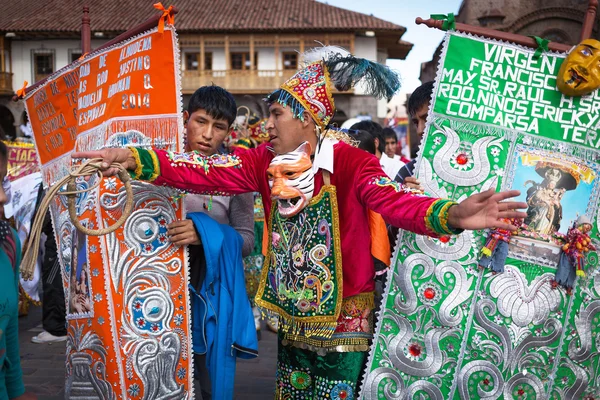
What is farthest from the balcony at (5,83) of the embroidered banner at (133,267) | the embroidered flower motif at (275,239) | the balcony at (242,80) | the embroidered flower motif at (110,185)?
the embroidered flower motif at (275,239)

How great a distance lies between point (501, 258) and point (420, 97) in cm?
115

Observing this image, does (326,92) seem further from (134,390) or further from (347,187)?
(134,390)

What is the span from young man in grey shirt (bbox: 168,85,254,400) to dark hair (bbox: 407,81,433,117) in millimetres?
1044

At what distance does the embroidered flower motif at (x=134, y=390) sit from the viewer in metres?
3.15

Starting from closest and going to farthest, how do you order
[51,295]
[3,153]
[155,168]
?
[3,153] < [155,168] < [51,295]

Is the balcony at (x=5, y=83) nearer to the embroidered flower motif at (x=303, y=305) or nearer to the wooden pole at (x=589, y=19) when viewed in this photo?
the embroidered flower motif at (x=303, y=305)

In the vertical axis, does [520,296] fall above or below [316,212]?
below

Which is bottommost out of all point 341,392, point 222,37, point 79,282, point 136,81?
point 341,392

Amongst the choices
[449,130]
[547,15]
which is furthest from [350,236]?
[547,15]

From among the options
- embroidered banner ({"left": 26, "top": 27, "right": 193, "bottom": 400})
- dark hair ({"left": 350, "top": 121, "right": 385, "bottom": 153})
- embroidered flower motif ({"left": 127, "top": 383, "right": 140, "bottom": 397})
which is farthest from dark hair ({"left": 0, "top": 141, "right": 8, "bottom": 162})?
dark hair ({"left": 350, "top": 121, "right": 385, "bottom": 153})

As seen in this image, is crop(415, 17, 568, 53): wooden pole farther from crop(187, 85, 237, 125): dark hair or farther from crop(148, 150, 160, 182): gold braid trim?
crop(148, 150, 160, 182): gold braid trim

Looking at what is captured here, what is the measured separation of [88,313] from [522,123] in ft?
7.47

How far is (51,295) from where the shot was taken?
6.01m

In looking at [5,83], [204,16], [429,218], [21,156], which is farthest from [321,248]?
[5,83]
